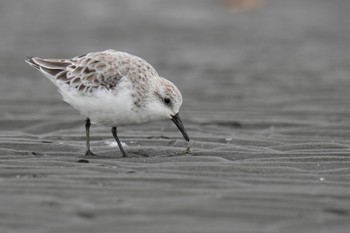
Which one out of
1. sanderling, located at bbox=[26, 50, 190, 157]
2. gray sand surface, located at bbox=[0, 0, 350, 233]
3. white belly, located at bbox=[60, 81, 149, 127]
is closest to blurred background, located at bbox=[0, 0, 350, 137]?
gray sand surface, located at bbox=[0, 0, 350, 233]

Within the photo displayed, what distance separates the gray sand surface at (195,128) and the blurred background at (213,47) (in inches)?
1.6

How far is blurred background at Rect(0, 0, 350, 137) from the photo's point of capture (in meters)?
13.3

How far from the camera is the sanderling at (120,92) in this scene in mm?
8711

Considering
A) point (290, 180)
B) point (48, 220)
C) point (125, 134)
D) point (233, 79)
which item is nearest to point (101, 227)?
point (48, 220)

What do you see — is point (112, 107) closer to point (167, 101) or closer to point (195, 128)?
point (167, 101)

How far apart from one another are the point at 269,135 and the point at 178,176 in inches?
128

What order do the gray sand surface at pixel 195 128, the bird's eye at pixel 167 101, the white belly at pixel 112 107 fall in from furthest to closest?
1. the bird's eye at pixel 167 101
2. the white belly at pixel 112 107
3. the gray sand surface at pixel 195 128

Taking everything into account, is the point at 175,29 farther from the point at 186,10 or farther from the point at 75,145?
the point at 75,145

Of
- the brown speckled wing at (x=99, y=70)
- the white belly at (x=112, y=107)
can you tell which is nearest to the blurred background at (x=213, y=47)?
the brown speckled wing at (x=99, y=70)

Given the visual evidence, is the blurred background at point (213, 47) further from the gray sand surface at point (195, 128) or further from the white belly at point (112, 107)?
the white belly at point (112, 107)

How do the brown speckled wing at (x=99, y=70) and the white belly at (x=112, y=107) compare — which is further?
the brown speckled wing at (x=99, y=70)

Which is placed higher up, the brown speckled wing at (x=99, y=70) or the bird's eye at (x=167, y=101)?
the brown speckled wing at (x=99, y=70)

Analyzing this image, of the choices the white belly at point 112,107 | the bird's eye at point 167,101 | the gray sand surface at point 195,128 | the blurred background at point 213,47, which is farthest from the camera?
the blurred background at point 213,47

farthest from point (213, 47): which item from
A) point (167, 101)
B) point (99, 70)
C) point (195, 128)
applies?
point (167, 101)
